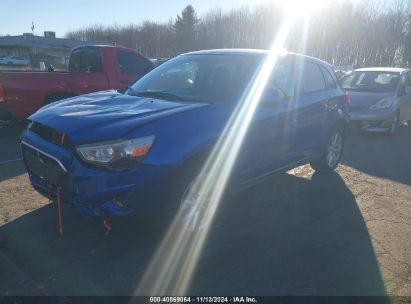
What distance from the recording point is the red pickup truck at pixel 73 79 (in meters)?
7.33

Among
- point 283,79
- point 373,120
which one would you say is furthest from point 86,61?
point 373,120

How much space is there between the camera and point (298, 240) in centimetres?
394

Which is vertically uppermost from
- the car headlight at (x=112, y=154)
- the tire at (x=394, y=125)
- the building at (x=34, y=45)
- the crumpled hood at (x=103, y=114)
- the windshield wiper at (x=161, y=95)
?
the building at (x=34, y=45)

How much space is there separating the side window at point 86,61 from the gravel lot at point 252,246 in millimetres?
3625

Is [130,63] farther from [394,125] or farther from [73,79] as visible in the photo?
[394,125]

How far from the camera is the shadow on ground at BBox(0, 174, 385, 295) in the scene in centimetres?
312

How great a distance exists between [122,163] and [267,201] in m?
2.30

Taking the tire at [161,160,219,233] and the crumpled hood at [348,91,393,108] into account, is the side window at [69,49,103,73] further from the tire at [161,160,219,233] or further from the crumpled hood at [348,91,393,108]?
the crumpled hood at [348,91,393,108]

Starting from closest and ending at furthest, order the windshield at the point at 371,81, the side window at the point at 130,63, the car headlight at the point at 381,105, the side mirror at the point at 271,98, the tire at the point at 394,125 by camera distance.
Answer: the side mirror at the point at 271,98
the side window at the point at 130,63
the car headlight at the point at 381,105
the tire at the point at 394,125
the windshield at the point at 371,81

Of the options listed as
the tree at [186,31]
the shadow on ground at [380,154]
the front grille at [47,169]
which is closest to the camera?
the front grille at [47,169]

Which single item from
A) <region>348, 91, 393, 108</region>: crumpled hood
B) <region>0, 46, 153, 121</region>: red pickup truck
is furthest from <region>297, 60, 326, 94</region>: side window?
<region>348, 91, 393, 108</region>: crumpled hood

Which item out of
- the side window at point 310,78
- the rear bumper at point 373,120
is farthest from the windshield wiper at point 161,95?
the rear bumper at point 373,120

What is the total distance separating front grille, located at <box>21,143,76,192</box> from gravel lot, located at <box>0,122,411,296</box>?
0.60 m

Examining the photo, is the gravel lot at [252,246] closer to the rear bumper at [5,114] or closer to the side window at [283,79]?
the side window at [283,79]
